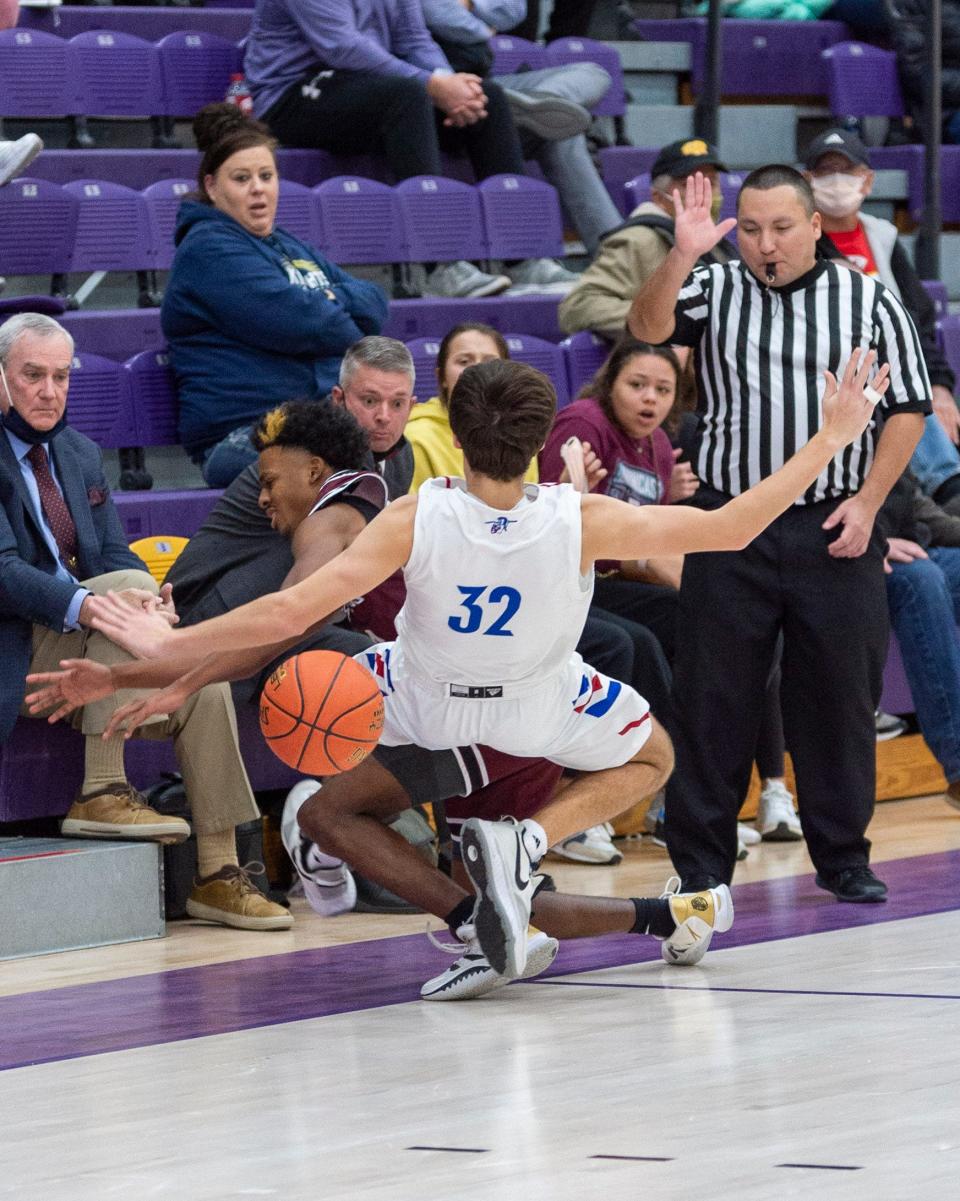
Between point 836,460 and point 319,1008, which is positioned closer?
point 319,1008

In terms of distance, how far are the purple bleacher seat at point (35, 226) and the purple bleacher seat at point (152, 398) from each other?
58 centimetres

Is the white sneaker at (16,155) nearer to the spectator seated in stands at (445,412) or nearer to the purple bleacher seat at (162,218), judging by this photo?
the purple bleacher seat at (162,218)

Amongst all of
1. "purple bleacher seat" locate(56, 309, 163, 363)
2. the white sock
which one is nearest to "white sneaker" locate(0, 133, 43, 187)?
"purple bleacher seat" locate(56, 309, 163, 363)

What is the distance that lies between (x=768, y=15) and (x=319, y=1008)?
8.15 m

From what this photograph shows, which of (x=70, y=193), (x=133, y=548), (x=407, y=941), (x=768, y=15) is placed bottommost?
(x=407, y=941)

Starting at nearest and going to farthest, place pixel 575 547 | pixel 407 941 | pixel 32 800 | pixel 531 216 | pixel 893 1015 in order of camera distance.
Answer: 1. pixel 893 1015
2. pixel 575 547
3. pixel 407 941
4. pixel 32 800
5. pixel 531 216

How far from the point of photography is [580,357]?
7.75 metres

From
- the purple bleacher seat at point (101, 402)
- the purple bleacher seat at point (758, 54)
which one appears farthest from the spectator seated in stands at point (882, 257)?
the purple bleacher seat at point (758, 54)

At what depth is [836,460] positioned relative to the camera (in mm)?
5164

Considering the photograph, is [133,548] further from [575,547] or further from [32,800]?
[575,547]

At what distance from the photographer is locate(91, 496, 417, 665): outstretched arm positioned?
406 centimetres

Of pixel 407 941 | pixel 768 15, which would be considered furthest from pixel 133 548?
pixel 768 15

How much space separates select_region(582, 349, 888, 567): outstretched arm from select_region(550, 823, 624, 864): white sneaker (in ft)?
7.13

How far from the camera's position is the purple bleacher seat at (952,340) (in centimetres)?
879
